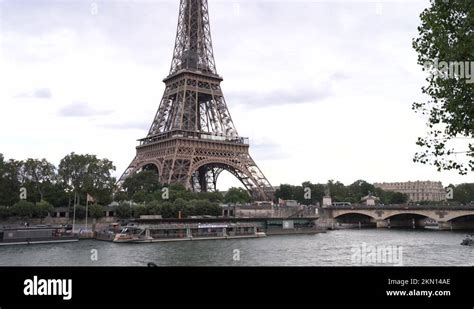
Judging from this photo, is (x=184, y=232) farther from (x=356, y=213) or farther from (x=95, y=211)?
(x=356, y=213)

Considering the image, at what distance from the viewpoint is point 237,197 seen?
82.5m

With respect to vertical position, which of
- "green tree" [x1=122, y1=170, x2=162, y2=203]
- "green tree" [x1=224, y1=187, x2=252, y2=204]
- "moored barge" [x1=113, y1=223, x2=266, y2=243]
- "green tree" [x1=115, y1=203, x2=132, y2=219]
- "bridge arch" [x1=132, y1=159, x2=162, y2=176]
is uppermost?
"bridge arch" [x1=132, y1=159, x2=162, y2=176]

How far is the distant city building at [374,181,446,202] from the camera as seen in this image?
17725 centimetres

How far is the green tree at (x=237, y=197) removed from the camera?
8238 centimetres

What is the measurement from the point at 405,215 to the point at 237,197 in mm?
36956

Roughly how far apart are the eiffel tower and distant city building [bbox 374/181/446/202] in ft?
379

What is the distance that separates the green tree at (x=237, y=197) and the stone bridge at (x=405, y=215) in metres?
19.4

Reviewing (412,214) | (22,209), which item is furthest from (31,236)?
(412,214)

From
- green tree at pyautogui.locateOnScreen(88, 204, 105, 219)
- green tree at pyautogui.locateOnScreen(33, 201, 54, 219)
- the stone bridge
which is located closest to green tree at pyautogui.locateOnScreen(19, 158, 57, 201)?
green tree at pyautogui.locateOnScreen(33, 201, 54, 219)

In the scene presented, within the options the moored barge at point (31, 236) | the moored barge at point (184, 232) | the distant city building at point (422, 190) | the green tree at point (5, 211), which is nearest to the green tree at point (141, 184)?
the moored barge at point (184, 232)
